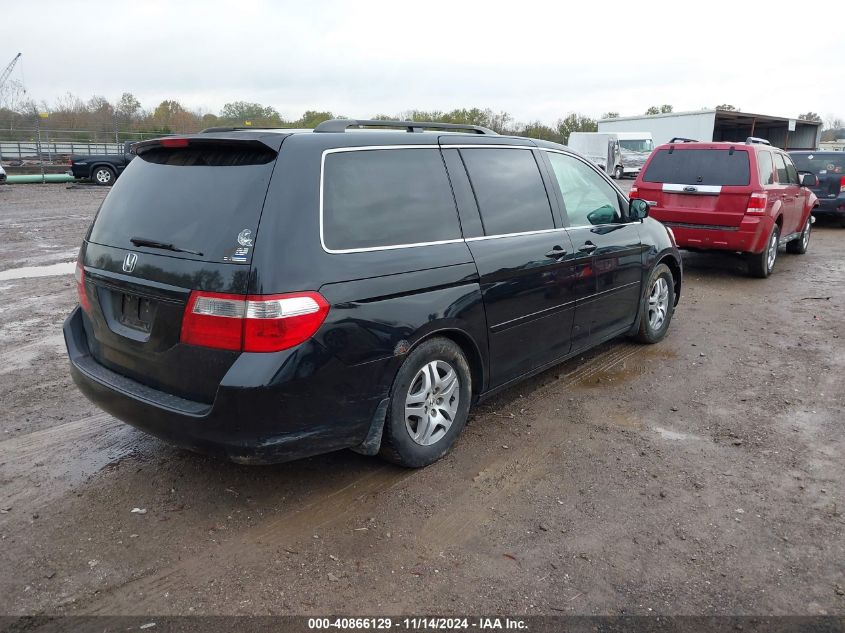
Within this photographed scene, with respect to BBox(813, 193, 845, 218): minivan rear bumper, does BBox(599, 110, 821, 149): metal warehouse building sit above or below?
above

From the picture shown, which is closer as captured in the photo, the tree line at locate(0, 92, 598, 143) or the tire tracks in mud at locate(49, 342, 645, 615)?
the tire tracks in mud at locate(49, 342, 645, 615)

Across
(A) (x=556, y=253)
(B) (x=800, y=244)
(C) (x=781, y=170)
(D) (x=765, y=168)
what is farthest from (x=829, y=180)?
(A) (x=556, y=253)

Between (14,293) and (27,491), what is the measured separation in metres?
5.09

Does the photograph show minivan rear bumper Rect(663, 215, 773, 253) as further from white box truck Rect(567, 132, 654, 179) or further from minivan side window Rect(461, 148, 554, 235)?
white box truck Rect(567, 132, 654, 179)

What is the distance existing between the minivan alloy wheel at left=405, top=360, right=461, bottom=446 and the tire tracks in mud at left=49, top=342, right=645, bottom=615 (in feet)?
0.84

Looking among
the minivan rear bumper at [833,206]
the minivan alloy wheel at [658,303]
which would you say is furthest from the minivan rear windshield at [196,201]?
the minivan rear bumper at [833,206]

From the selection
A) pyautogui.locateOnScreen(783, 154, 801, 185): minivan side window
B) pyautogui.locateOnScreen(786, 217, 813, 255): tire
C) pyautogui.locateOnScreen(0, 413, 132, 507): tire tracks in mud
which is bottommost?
pyautogui.locateOnScreen(0, 413, 132, 507): tire tracks in mud

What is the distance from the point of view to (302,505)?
3.40 m

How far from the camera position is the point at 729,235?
8.63 meters

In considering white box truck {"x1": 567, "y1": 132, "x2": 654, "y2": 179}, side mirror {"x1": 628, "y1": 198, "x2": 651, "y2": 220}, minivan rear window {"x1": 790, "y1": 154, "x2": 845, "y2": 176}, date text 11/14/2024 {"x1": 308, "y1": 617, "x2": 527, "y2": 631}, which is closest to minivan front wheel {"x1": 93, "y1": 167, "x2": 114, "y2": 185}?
minivan rear window {"x1": 790, "y1": 154, "x2": 845, "y2": 176}

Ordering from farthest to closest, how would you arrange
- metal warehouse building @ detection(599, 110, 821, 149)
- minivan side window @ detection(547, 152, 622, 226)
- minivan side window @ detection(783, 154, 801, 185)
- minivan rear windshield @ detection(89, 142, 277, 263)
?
metal warehouse building @ detection(599, 110, 821, 149) < minivan side window @ detection(783, 154, 801, 185) < minivan side window @ detection(547, 152, 622, 226) < minivan rear windshield @ detection(89, 142, 277, 263)

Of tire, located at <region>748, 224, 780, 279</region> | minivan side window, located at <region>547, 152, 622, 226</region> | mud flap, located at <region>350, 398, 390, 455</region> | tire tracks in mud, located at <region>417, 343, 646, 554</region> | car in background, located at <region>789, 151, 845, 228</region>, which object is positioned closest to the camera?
tire tracks in mud, located at <region>417, 343, 646, 554</region>

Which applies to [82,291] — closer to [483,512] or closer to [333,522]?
[333,522]

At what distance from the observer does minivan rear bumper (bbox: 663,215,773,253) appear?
856 cm
